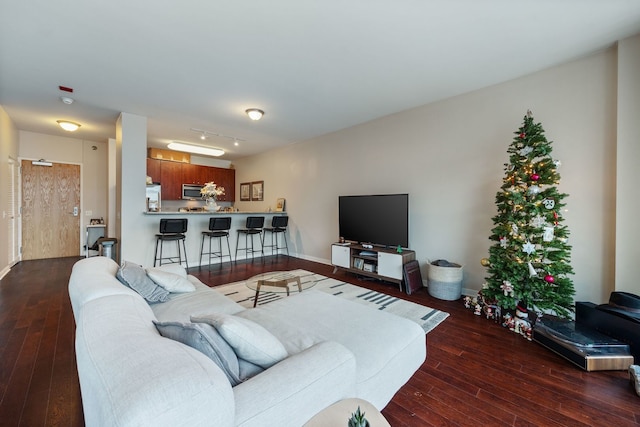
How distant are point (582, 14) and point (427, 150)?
6.70 feet

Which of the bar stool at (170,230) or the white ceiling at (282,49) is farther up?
the white ceiling at (282,49)

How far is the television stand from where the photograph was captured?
12.9 ft

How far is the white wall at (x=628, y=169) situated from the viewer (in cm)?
244

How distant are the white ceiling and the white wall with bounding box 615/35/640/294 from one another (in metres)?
0.25

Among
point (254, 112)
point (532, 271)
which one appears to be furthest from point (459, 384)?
point (254, 112)

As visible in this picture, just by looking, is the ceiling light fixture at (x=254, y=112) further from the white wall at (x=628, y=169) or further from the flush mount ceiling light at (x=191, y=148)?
the white wall at (x=628, y=169)

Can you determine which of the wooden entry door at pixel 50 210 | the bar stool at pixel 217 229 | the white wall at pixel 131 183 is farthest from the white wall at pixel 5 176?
the bar stool at pixel 217 229

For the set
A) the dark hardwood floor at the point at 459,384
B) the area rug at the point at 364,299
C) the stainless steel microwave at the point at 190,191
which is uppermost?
the stainless steel microwave at the point at 190,191

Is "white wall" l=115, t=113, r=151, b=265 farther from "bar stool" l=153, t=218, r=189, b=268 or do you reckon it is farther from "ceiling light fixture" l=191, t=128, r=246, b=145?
"ceiling light fixture" l=191, t=128, r=246, b=145

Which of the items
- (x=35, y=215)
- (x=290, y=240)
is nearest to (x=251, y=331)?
(x=290, y=240)

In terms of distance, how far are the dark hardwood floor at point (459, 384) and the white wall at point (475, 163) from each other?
123cm

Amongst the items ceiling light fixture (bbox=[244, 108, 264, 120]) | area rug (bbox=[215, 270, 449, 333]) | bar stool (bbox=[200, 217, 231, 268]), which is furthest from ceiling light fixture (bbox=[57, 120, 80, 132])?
area rug (bbox=[215, 270, 449, 333])

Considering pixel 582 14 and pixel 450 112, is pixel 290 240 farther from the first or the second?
pixel 582 14

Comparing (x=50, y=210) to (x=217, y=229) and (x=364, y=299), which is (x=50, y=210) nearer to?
(x=217, y=229)
